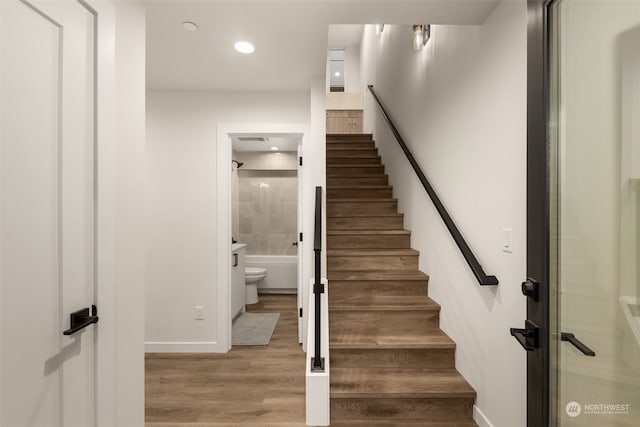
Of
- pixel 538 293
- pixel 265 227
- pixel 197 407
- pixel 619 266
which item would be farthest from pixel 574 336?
pixel 265 227

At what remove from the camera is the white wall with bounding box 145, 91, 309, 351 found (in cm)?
302

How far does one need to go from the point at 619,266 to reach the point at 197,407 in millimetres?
2377

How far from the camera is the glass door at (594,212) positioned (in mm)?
814

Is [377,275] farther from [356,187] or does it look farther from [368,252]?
[356,187]

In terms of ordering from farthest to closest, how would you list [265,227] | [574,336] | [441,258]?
[265,227] < [441,258] < [574,336]

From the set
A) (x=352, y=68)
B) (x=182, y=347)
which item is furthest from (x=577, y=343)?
(x=352, y=68)

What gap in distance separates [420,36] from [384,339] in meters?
2.57

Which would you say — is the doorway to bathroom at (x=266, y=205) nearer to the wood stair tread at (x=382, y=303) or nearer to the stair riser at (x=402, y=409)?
the wood stair tread at (x=382, y=303)

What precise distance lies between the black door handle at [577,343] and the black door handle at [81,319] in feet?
5.30

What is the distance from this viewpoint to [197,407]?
2.14 metres

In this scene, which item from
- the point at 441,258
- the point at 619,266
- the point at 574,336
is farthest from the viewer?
the point at 441,258

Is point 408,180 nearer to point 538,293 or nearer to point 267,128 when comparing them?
point 267,128

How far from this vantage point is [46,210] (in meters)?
1.02

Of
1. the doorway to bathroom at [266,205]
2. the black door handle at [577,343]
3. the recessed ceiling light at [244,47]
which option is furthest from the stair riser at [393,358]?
the doorway to bathroom at [266,205]
